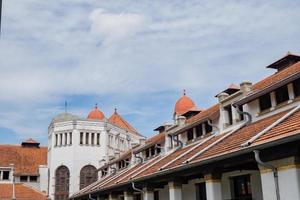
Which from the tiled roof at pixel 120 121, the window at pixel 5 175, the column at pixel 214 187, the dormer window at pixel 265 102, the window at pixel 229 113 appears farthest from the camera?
the tiled roof at pixel 120 121

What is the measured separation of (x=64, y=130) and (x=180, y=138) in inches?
945

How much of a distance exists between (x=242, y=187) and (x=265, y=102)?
3.73 m

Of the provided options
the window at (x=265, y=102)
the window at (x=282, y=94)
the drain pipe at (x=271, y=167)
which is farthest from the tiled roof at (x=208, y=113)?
the drain pipe at (x=271, y=167)

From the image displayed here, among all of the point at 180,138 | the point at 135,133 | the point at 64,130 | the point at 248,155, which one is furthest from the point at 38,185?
the point at 248,155

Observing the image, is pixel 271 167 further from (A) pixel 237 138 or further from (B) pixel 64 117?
(B) pixel 64 117

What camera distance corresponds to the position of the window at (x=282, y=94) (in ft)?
53.3

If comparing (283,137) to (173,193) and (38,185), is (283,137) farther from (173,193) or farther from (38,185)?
→ (38,185)

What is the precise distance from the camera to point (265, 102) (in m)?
17.5

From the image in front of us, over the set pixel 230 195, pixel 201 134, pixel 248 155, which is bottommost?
pixel 230 195

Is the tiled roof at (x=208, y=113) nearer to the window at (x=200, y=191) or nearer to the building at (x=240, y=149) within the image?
the building at (x=240, y=149)

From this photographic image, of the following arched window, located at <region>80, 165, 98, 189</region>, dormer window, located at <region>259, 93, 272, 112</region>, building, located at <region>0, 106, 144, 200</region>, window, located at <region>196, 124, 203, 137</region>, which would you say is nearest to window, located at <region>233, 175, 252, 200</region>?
dormer window, located at <region>259, 93, 272, 112</region>

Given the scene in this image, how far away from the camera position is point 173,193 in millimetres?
17875

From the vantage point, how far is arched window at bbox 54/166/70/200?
45.6m

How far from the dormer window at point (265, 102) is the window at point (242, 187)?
296 centimetres
